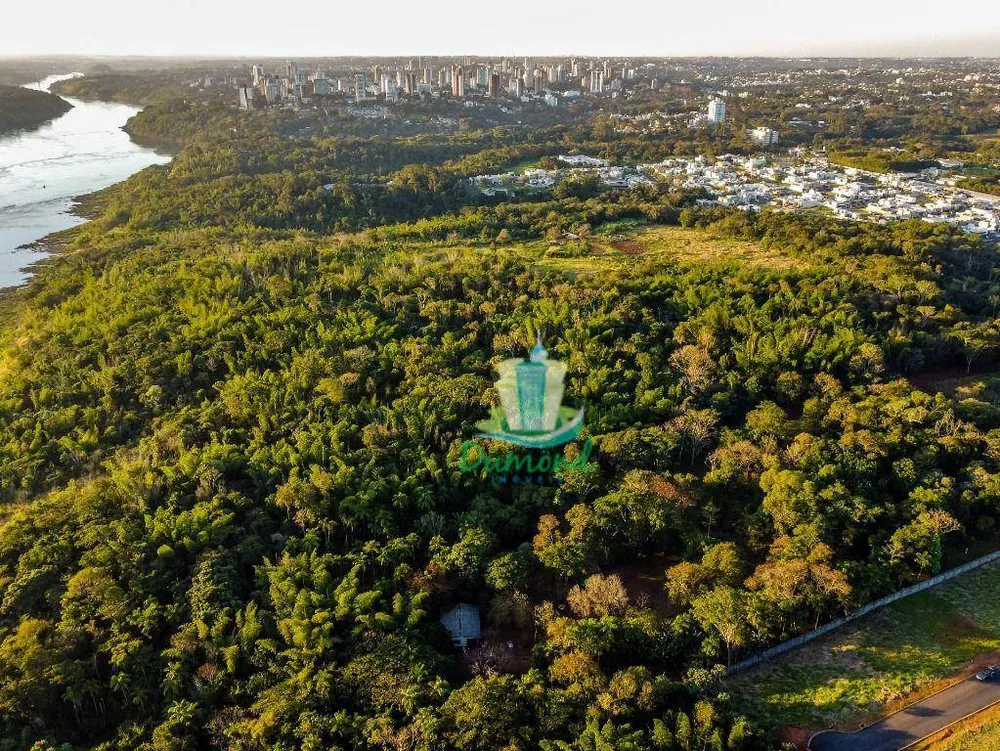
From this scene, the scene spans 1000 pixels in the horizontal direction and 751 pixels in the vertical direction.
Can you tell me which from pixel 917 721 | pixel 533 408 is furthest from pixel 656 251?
pixel 917 721

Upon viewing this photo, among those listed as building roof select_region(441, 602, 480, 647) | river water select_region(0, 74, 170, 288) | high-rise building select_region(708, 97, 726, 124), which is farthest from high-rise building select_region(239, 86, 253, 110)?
building roof select_region(441, 602, 480, 647)

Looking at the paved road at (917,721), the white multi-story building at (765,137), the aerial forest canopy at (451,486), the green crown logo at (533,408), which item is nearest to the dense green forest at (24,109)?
the aerial forest canopy at (451,486)

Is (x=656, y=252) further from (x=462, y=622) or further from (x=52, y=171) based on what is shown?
(x=52, y=171)

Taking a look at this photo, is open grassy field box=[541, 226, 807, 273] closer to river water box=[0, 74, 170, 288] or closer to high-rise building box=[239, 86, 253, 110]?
river water box=[0, 74, 170, 288]

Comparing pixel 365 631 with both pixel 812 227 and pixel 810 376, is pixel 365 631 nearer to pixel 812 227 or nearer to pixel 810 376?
pixel 810 376

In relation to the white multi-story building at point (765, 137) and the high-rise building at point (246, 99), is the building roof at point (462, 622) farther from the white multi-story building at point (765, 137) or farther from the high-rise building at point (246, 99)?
the high-rise building at point (246, 99)

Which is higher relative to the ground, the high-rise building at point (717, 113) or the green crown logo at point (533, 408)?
the high-rise building at point (717, 113)

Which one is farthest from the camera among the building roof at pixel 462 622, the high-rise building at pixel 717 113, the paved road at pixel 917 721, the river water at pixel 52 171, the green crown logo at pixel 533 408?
the high-rise building at pixel 717 113

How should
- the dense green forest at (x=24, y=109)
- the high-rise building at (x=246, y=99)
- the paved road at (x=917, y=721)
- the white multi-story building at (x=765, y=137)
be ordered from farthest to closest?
the dense green forest at (x=24, y=109) → the high-rise building at (x=246, y=99) → the white multi-story building at (x=765, y=137) → the paved road at (x=917, y=721)
